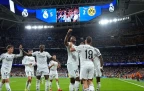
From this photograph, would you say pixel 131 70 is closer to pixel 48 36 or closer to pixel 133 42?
pixel 133 42

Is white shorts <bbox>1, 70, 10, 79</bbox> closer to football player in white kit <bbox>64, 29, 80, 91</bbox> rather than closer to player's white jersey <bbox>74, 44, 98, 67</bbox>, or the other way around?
football player in white kit <bbox>64, 29, 80, 91</bbox>

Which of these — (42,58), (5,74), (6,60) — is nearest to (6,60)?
(6,60)

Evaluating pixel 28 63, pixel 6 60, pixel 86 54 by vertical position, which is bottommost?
pixel 28 63

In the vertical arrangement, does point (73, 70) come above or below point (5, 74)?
above

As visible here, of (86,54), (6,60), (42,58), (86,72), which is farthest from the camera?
(42,58)

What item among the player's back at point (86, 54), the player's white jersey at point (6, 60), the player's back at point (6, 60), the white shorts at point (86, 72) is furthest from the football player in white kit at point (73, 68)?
the player's back at point (6, 60)

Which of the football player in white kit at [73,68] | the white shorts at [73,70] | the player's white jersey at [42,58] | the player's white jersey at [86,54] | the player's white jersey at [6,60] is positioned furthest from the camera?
the player's white jersey at [42,58]

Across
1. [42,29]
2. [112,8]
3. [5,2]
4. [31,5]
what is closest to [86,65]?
[5,2]

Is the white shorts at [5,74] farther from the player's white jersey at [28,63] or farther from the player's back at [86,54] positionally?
the player's back at [86,54]

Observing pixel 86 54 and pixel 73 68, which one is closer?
pixel 86 54

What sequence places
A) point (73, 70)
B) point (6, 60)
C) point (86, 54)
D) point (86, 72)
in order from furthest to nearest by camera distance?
point (6, 60) → point (73, 70) → point (86, 54) → point (86, 72)

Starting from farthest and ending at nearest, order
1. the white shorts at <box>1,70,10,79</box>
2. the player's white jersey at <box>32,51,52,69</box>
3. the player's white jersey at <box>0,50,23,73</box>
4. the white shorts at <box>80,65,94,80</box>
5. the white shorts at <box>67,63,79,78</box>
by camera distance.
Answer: the player's white jersey at <box>32,51,52,69</box> < the player's white jersey at <box>0,50,23,73</box> < the white shorts at <box>1,70,10,79</box> < the white shorts at <box>67,63,79,78</box> < the white shorts at <box>80,65,94,80</box>

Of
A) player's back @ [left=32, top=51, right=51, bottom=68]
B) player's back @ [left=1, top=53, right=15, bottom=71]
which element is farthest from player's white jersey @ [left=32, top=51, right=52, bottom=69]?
player's back @ [left=1, top=53, right=15, bottom=71]

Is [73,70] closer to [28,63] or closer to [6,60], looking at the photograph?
[6,60]
